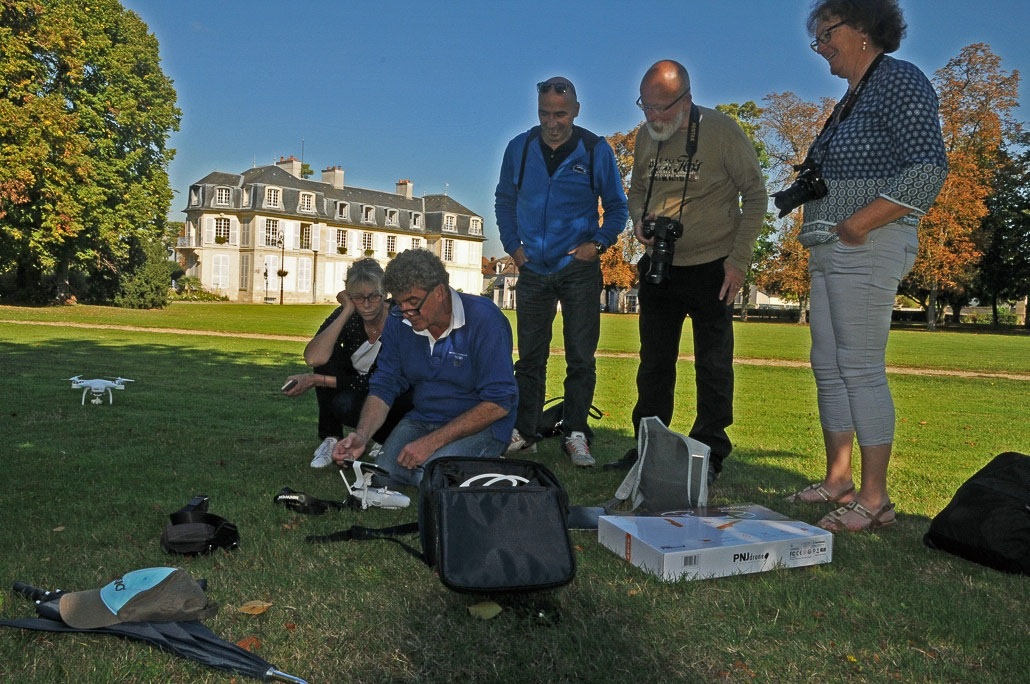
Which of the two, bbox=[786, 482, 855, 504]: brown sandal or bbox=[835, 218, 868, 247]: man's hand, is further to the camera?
bbox=[786, 482, 855, 504]: brown sandal

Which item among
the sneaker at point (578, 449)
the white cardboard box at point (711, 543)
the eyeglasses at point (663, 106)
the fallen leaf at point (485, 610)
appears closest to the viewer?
the fallen leaf at point (485, 610)

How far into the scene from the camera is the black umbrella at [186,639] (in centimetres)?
229

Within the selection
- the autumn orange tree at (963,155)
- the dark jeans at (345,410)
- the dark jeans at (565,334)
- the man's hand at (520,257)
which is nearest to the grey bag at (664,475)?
the dark jeans at (565,334)

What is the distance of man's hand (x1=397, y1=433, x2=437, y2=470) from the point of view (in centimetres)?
395

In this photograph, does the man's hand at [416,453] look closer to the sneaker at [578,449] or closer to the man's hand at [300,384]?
the sneaker at [578,449]

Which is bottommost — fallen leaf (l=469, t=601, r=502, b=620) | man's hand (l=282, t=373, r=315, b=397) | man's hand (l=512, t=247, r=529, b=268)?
fallen leaf (l=469, t=601, r=502, b=620)

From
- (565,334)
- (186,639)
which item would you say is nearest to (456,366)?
(565,334)

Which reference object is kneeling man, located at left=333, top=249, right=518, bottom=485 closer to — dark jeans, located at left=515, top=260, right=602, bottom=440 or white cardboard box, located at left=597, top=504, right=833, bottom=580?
white cardboard box, located at left=597, top=504, right=833, bottom=580

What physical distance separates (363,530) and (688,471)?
4.96ft

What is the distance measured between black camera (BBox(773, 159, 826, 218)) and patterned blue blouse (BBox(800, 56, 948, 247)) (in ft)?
0.16

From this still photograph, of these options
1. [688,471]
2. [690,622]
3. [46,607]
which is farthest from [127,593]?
[688,471]

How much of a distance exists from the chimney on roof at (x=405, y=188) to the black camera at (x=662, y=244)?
3338 inches

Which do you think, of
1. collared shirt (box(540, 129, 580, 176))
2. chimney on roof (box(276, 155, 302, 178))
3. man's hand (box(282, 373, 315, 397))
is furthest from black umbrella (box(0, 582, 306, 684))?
chimney on roof (box(276, 155, 302, 178))

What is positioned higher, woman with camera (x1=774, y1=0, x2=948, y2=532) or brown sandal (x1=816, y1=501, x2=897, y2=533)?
woman with camera (x1=774, y1=0, x2=948, y2=532)
